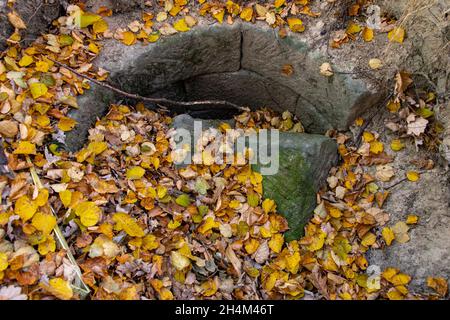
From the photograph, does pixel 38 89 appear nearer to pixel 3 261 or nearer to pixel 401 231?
pixel 3 261

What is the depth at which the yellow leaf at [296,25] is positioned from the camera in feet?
10.9

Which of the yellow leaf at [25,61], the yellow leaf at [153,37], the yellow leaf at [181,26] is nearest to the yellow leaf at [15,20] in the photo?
the yellow leaf at [25,61]

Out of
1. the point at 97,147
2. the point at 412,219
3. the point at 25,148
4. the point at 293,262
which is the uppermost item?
the point at 25,148

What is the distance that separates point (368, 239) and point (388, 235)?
135 mm

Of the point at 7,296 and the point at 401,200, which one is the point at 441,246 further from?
the point at 7,296

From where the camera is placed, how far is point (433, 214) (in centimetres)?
279

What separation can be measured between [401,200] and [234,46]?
184cm

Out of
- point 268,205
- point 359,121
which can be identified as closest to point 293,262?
point 268,205

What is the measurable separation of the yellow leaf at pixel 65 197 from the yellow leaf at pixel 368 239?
1.98 meters

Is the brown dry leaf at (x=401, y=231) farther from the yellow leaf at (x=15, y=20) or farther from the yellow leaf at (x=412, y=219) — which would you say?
the yellow leaf at (x=15, y=20)

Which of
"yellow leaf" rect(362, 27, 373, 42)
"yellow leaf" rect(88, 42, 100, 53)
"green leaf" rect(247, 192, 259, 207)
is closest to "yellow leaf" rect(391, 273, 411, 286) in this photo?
"green leaf" rect(247, 192, 259, 207)

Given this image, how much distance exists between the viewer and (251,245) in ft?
9.06

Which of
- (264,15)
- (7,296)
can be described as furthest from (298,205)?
(7,296)

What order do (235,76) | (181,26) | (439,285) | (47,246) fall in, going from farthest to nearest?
(235,76), (181,26), (439,285), (47,246)
